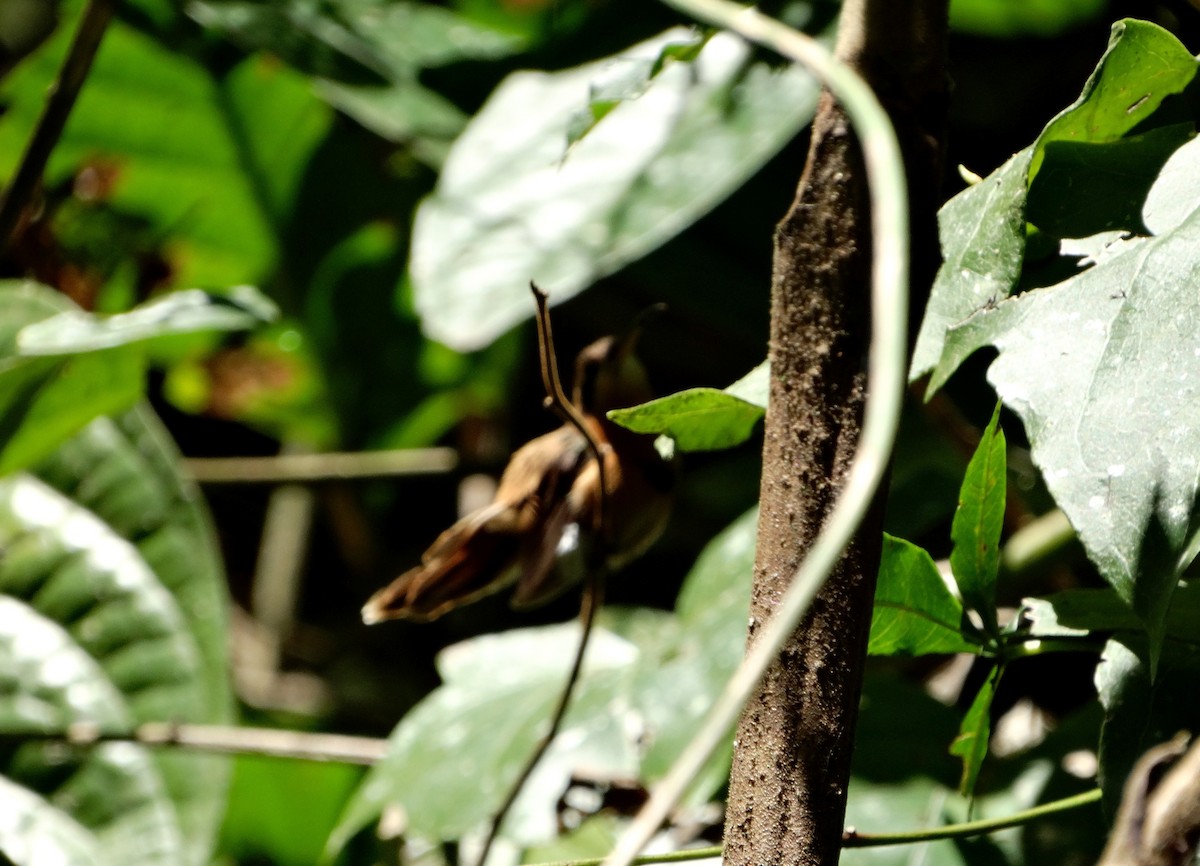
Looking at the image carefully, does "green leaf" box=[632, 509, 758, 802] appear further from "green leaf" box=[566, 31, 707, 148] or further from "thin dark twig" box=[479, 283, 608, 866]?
"green leaf" box=[566, 31, 707, 148]

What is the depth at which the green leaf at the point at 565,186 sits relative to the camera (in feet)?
3.16

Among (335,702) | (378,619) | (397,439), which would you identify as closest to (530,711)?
(378,619)

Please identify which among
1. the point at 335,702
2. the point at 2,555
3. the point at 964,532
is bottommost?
the point at 335,702

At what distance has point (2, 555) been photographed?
1.11m

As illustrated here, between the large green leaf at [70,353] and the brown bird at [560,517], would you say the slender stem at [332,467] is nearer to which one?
the large green leaf at [70,353]

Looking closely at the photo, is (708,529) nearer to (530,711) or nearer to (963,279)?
(530,711)

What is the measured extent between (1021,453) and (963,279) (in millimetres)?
539

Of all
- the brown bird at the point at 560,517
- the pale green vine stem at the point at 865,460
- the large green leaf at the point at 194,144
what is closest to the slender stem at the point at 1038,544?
the brown bird at the point at 560,517

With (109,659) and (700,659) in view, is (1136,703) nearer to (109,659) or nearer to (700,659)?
(700,659)

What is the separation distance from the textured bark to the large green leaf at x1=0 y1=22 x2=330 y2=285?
122cm

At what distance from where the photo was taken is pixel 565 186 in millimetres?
1027

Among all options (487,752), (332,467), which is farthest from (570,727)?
(332,467)

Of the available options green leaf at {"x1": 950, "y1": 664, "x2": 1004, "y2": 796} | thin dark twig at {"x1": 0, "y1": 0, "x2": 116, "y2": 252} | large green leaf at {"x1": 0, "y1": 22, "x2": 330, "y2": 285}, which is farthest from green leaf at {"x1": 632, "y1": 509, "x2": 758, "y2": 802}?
large green leaf at {"x1": 0, "y1": 22, "x2": 330, "y2": 285}

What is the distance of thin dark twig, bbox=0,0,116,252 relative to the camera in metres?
0.91
